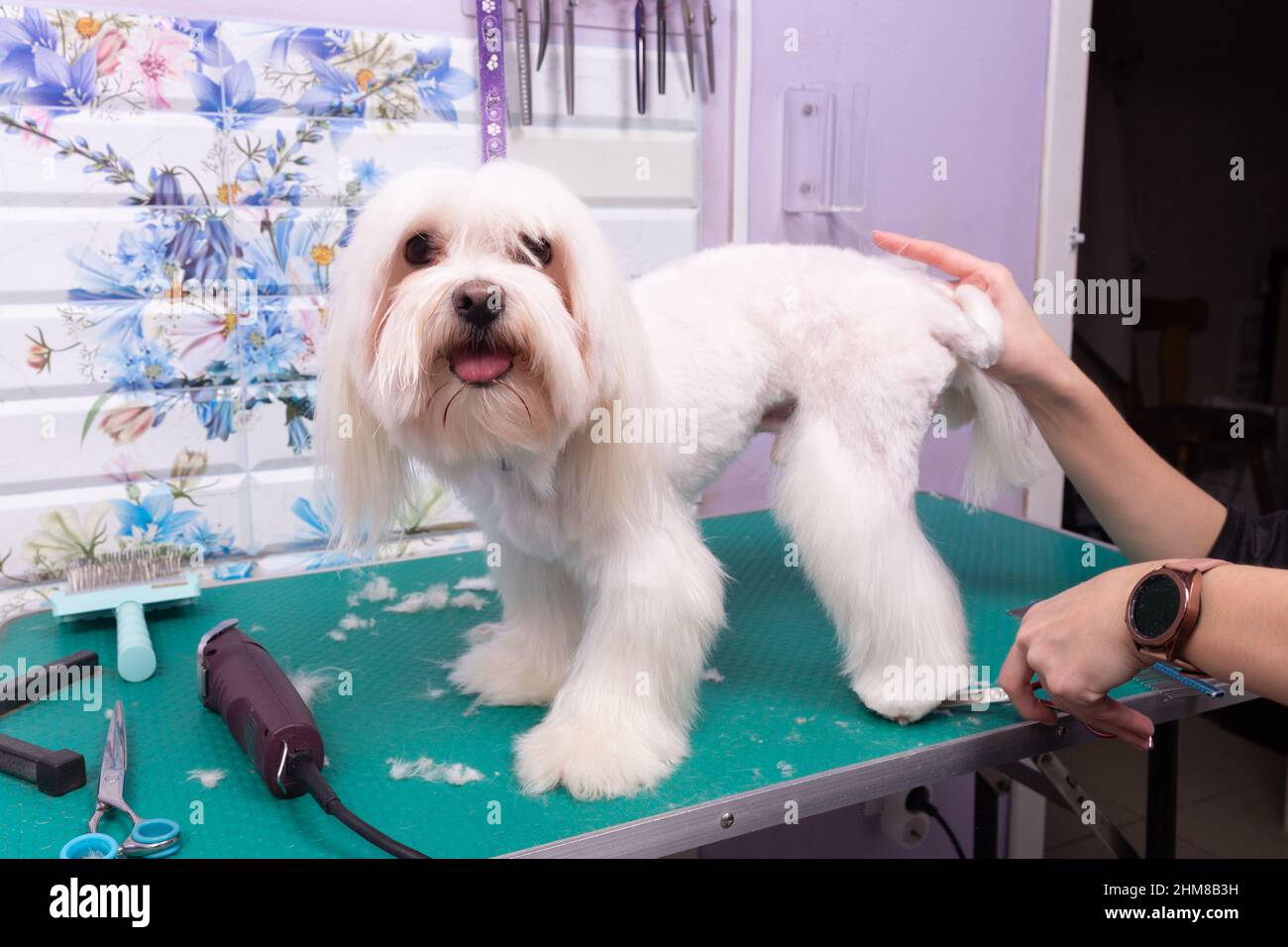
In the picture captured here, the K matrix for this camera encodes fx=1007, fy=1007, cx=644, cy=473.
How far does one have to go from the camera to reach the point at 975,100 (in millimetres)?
2246

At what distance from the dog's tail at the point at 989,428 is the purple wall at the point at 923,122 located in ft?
2.23

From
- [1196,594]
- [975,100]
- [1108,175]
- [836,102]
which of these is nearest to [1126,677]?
[1196,594]

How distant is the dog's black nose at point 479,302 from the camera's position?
92cm

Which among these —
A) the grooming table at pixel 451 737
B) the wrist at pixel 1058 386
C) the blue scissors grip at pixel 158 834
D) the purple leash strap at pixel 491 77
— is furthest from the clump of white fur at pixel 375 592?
the wrist at pixel 1058 386

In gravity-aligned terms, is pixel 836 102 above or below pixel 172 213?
above

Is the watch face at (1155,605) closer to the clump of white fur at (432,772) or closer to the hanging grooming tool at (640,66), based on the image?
the clump of white fur at (432,772)

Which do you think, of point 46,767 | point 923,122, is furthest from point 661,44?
point 46,767

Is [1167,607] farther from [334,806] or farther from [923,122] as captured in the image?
[923,122]

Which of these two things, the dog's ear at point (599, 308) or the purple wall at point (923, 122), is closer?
the dog's ear at point (599, 308)

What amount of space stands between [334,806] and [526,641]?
401 millimetres

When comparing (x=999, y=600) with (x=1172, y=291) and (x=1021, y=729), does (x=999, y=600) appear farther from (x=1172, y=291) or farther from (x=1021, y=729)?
(x=1172, y=291)

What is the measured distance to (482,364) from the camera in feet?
3.16

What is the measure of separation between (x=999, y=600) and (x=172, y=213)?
147 centimetres

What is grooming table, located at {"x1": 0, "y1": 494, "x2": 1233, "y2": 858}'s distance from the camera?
3.12 ft
